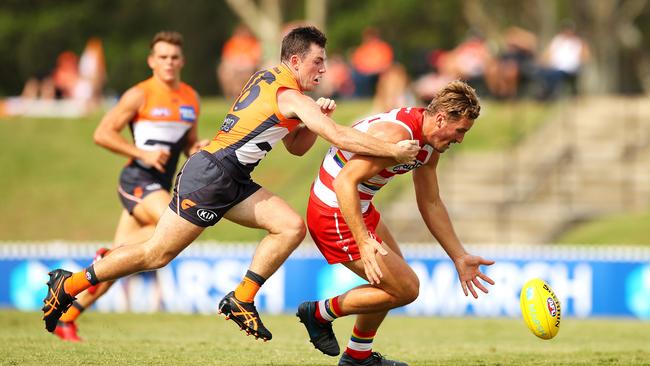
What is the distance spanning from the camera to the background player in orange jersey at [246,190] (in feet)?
25.6

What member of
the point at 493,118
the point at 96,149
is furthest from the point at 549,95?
the point at 96,149

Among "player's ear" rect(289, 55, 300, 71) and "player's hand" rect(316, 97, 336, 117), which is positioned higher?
"player's ear" rect(289, 55, 300, 71)

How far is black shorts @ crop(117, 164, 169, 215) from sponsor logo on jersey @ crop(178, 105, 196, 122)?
0.60 m

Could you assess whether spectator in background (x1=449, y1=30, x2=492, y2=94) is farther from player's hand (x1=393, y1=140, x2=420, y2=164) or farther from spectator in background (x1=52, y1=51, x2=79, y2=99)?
player's hand (x1=393, y1=140, x2=420, y2=164)

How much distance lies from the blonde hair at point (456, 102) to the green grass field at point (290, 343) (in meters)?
2.01

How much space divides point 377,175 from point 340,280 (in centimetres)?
879

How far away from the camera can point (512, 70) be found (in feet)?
81.7

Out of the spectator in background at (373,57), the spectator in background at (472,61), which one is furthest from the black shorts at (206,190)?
the spectator in background at (472,61)

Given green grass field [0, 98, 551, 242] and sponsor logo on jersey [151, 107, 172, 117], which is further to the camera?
green grass field [0, 98, 551, 242]

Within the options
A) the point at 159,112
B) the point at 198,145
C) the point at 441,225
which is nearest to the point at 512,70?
the point at 159,112

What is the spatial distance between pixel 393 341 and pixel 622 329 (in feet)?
11.2

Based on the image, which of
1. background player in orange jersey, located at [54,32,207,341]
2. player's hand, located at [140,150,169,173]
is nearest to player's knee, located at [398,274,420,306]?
background player in orange jersey, located at [54,32,207,341]

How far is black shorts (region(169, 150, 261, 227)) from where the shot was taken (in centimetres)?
780

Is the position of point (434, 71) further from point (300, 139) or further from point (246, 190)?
point (246, 190)
